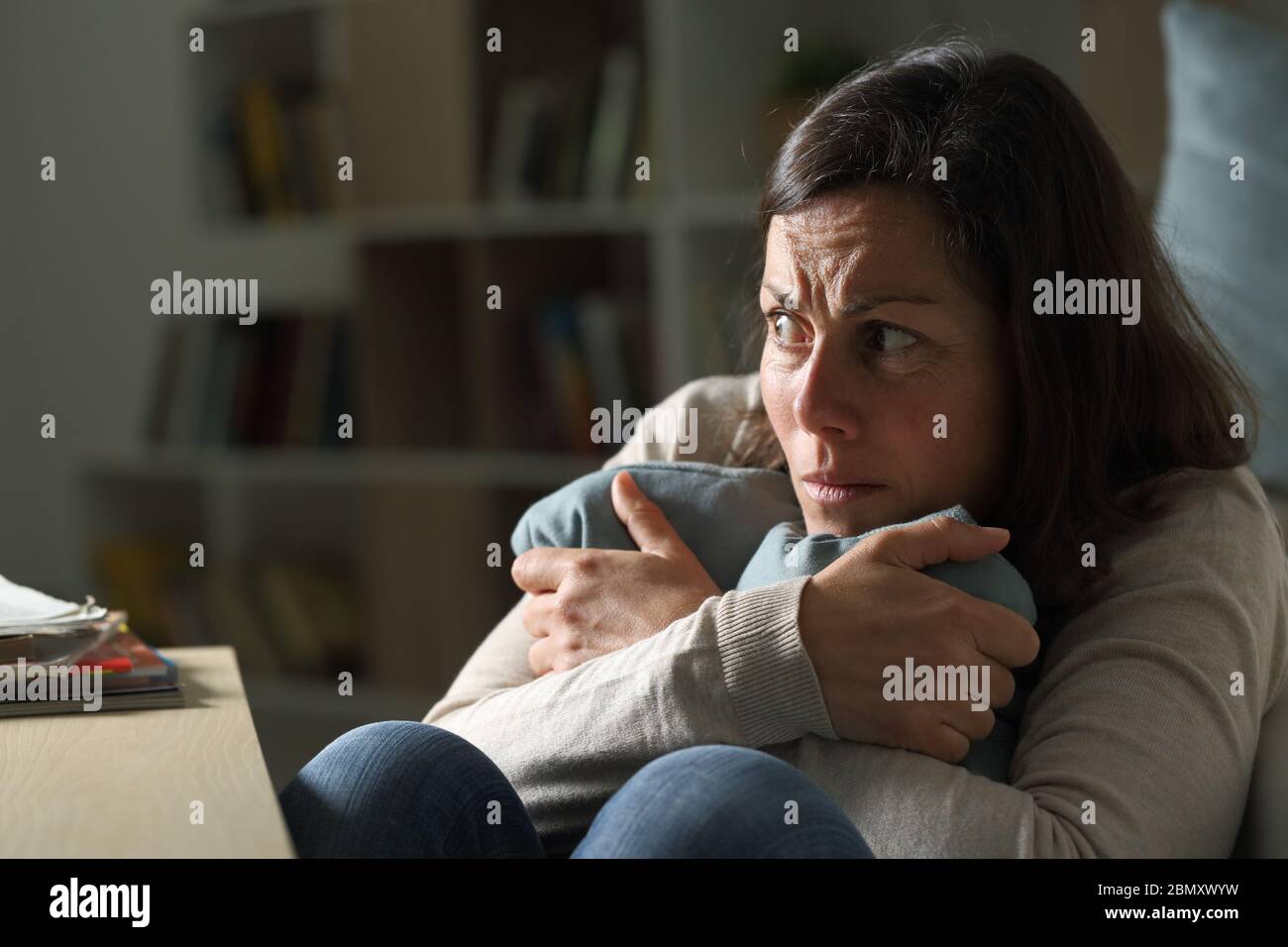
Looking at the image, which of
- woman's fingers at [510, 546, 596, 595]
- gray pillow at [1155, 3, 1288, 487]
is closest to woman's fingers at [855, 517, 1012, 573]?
woman's fingers at [510, 546, 596, 595]

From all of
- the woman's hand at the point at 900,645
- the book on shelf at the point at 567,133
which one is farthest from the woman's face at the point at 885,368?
the book on shelf at the point at 567,133

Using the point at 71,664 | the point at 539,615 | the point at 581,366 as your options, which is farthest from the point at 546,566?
the point at 581,366

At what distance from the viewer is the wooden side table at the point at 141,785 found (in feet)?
2.56

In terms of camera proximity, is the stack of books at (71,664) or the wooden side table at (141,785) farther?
the stack of books at (71,664)

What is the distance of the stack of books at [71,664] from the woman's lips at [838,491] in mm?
486

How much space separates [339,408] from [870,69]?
1.89m

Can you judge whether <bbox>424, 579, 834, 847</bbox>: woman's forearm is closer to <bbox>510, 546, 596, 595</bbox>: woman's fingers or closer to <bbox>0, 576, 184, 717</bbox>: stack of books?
<bbox>510, 546, 596, 595</bbox>: woman's fingers

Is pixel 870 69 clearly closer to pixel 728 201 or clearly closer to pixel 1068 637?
pixel 1068 637

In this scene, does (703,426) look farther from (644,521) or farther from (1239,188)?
(1239,188)

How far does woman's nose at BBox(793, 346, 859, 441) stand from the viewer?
108 cm

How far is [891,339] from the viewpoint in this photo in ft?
3.58

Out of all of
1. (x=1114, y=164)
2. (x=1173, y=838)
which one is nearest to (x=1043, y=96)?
(x=1114, y=164)

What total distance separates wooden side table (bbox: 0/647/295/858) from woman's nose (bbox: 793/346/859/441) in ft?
1.45

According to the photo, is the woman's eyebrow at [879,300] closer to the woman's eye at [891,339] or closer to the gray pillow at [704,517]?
the woman's eye at [891,339]
